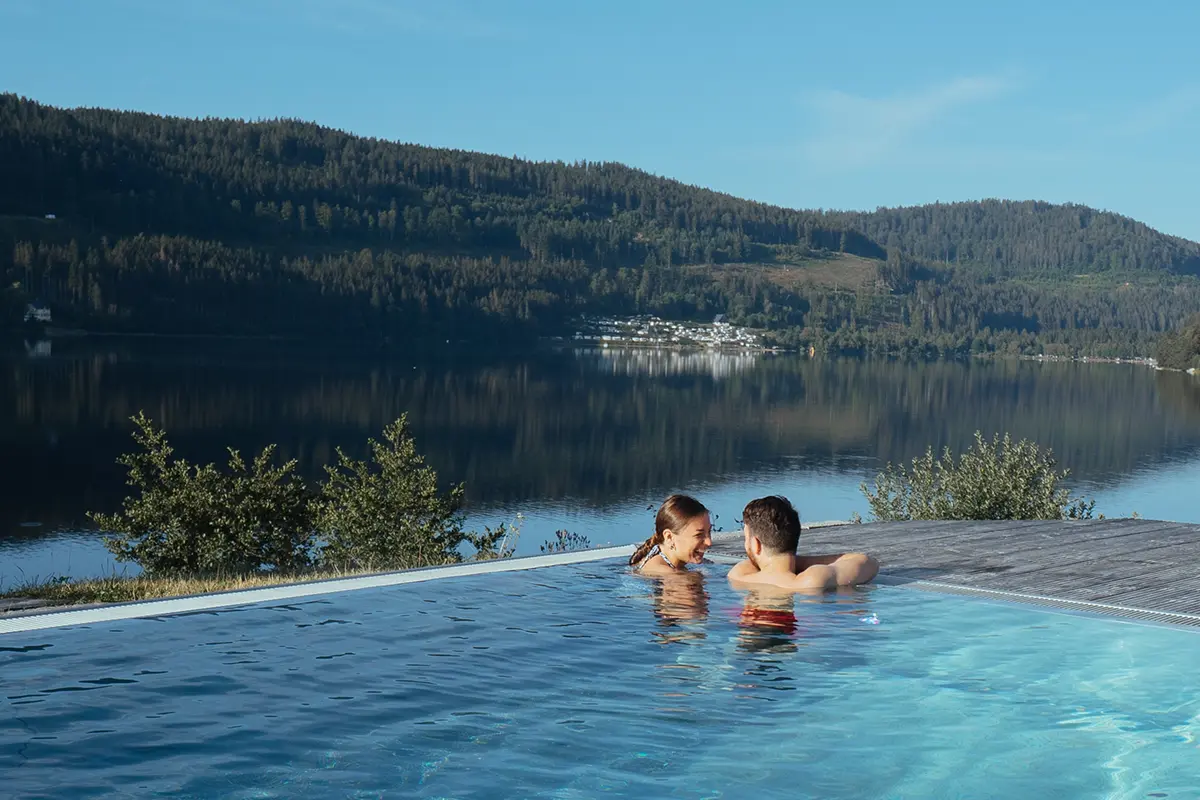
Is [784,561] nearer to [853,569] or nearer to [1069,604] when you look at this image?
[853,569]

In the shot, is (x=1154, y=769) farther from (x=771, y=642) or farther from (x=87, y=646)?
(x=87, y=646)

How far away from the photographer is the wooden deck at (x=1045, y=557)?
8258mm

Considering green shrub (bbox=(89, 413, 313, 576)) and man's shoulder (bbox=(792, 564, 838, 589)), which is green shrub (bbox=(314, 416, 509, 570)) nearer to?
green shrub (bbox=(89, 413, 313, 576))

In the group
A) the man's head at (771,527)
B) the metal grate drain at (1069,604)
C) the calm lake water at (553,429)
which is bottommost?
the calm lake water at (553,429)

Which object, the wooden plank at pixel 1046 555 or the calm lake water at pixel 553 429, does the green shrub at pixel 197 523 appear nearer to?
the calm lake water at pixel 553 429

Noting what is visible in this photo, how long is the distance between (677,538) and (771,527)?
0.87 metres

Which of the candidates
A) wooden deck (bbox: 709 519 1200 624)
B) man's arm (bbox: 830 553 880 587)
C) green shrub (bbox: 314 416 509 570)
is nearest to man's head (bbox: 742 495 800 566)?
man's arm (bbox: 830 553 880 587)

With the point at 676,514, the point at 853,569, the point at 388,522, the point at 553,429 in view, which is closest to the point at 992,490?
the point at 388,522

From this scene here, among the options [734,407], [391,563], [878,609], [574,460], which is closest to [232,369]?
[734,407]

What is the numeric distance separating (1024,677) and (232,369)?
9288cm

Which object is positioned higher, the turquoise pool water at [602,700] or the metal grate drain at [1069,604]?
the metal grate drain at [1069,604]

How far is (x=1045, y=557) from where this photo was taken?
970 centimetres

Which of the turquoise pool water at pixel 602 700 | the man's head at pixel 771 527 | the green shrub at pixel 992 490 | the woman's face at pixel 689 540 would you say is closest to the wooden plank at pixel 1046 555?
the turquoise pool water at pixel 602 700

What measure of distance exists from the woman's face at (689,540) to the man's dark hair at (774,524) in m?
0.56
